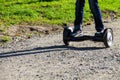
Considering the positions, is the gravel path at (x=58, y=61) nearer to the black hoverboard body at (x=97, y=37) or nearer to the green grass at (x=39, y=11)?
the black hoverboard body at (x=97, y=37)

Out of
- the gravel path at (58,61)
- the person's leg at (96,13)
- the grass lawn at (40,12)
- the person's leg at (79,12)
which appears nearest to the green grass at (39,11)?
the grass lawn at (40,12)

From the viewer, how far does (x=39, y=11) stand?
40.5ft

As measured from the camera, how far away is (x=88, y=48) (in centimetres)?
862

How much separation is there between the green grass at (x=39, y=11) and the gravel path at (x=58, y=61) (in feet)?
5.93

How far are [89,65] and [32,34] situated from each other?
3.22 m

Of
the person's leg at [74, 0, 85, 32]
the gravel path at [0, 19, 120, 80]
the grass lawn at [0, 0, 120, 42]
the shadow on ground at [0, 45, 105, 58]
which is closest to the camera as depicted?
the gravel path at [0, 19, 120, 80]

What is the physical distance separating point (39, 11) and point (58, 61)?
473cm

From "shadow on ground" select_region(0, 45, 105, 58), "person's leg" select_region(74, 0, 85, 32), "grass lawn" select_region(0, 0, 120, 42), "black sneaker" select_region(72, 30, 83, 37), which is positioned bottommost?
"shadow on ground" select_region(0, 45, 105, 58)

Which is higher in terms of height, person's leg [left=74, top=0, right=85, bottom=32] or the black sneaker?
person's leg [left=74, top=0, right=85, bottom=32]

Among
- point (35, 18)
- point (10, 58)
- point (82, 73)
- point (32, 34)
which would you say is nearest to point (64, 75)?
point (82, 73)

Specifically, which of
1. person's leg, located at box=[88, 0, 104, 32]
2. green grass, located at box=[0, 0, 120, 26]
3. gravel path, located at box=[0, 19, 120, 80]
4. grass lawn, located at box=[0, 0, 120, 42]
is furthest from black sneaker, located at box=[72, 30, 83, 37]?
green grass, located at box=[0, 0, 120, 26]

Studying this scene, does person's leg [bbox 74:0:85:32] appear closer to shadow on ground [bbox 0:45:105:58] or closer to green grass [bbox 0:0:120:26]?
shadow on ground [bbox 0:45:105:58]

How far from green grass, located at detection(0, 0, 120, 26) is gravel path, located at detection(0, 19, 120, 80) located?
1808mm

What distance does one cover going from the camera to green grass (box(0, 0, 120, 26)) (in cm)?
1145
